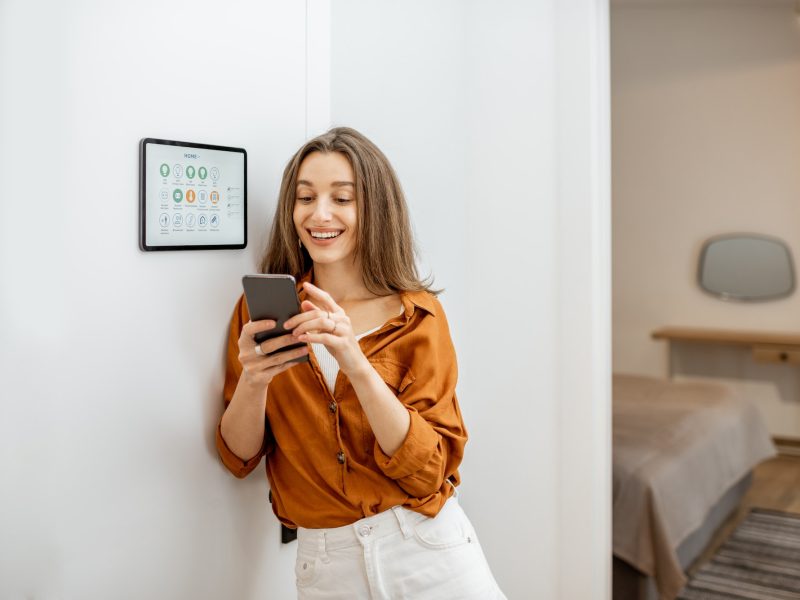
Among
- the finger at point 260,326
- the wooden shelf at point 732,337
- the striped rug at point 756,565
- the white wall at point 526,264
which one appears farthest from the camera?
the wooden shelf at point 732,337

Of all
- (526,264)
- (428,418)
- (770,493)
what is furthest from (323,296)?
(770,493)

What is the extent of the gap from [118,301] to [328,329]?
0.32 meters

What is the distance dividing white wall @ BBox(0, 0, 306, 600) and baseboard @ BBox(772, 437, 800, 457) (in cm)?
459

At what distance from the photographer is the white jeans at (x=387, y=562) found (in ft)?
4.28

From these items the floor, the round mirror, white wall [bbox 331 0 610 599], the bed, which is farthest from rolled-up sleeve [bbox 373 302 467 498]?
the round mirror

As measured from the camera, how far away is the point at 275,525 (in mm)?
1490

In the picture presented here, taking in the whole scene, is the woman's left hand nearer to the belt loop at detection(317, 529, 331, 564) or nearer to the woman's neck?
the woman's neck

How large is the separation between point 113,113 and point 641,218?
4.84 meters

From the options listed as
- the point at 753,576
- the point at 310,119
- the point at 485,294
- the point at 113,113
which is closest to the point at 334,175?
the point at 310,119

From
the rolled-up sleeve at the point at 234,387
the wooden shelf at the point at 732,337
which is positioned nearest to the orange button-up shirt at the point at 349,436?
the rolled-up sleeve at the point at 234,387

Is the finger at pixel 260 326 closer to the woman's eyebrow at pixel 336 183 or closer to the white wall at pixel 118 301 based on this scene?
the white wall at pixel 118 301

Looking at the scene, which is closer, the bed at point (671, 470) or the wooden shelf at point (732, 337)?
the bed at point (671, 470)

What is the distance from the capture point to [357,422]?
1.33 meters

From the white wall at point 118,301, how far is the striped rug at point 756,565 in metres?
2.37
